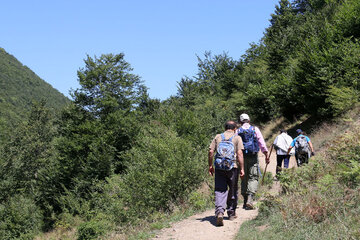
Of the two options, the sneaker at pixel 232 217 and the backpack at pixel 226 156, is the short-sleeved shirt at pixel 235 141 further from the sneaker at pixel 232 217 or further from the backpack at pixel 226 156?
the sneaker at pixel 232 217

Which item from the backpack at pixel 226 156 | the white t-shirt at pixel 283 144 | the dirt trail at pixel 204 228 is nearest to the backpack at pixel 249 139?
the backpack at pixel 226 156

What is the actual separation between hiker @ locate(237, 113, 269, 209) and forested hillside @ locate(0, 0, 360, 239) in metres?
1.58

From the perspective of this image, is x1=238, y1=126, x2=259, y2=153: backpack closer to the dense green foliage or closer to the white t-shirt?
the dense green foliage

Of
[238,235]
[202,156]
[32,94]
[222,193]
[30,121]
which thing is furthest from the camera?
[32,94]

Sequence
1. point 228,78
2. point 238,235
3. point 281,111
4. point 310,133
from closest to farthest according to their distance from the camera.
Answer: point 238,235
point 310,133
point 281,111
point 228,78

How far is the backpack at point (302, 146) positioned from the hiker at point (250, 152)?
10.1 feet

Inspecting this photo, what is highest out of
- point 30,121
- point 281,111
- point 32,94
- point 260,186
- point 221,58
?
point 32,94

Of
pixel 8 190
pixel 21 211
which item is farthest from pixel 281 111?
pixel 8 190

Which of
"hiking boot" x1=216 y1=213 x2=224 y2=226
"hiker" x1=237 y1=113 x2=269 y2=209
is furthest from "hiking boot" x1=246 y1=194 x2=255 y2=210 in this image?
"hiking boot" x1=216 y1=213 x2=224 y2=226

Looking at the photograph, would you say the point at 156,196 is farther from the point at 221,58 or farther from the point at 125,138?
the point at 221,58

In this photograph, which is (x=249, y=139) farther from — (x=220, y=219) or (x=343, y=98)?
(x=343, y=98)

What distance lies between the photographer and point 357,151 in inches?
256

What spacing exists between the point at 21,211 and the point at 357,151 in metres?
29.7

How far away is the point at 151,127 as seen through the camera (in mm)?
27047
